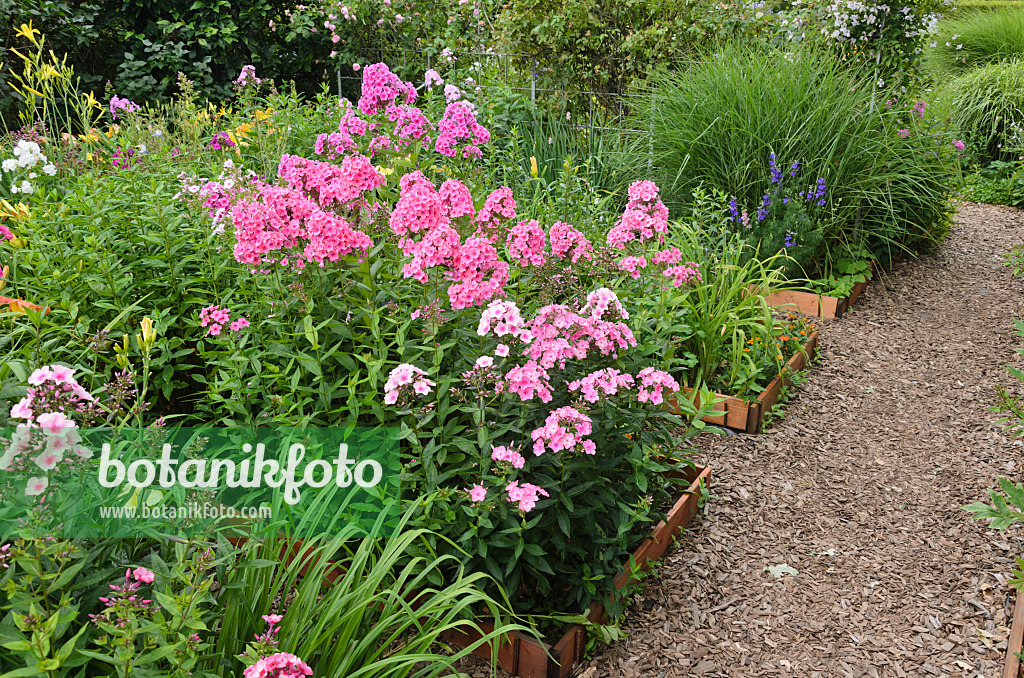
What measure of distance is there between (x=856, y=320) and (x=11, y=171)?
511 cm

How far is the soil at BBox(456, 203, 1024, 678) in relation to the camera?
2.39 metres

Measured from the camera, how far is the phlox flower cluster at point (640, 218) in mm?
2582

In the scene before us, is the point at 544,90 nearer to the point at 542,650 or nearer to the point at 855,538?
the point at 855,538

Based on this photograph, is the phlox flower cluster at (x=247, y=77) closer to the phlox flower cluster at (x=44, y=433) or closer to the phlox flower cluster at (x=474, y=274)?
the phlox flower cluster at (x=474, y=274)

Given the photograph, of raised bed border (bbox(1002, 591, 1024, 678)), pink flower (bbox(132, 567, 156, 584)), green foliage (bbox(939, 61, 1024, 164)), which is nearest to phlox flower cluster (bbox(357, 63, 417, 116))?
pink flower (bbox(132, 567, 156, 584))

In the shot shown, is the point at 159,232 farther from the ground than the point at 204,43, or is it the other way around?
the point at 204,43

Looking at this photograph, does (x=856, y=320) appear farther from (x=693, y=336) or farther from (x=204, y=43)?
(x=204, y=43)

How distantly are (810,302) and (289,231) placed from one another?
3845 millimetres

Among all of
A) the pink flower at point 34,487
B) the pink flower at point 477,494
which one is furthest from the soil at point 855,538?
the pink flower at point 34,487

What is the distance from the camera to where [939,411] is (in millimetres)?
3893

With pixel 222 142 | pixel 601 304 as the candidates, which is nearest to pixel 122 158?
pixel 222 142

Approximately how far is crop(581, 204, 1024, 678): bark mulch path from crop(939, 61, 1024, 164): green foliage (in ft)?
16.3

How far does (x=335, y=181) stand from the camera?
226 centimetres

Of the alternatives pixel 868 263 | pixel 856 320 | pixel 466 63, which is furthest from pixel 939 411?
pixel 466 63
